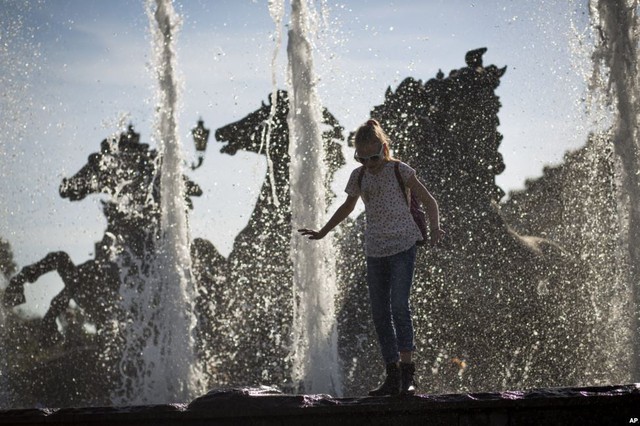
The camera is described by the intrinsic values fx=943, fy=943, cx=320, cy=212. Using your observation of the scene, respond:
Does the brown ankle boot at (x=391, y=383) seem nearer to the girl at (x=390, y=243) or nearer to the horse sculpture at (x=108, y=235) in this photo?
the girl at (x=390, y=243)

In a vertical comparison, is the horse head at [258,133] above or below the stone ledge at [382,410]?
above

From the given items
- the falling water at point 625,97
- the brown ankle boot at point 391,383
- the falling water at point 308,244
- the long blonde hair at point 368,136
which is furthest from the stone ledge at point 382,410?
the falling water at point 625,97

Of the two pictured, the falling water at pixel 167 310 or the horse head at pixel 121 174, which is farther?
the horse head at pixel 121 174

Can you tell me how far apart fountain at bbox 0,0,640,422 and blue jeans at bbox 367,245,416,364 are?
3.28 m

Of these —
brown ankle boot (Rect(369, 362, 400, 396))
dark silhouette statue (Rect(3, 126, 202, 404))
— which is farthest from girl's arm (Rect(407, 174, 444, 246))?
dark silhouette statue (Rect(3, 126, 202, 404))

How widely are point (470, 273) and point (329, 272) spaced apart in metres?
4.08

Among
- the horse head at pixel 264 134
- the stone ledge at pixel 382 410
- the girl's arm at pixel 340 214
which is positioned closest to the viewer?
the stone ledge at pixel 382 410

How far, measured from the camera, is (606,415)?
11.7 feet

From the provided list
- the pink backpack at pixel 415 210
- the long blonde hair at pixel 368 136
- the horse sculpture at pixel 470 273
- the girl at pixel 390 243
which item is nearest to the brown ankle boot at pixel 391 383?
the girl at pixel 390 243

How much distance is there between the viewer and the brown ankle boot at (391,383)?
4712 millimetres

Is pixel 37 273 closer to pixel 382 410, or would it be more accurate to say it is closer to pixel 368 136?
pixel 368 136

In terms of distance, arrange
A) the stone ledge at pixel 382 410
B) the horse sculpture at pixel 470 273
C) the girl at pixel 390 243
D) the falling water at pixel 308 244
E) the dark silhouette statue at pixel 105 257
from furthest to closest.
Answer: the dark silhouette statue at pixel 105 257 < the horse sculpture at pixel 470 273 < the falling water at pixel 308 244 < the girl at pixel 390 243 < the stone ledge at pixel 382 410

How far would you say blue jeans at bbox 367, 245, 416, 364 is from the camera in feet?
15.9

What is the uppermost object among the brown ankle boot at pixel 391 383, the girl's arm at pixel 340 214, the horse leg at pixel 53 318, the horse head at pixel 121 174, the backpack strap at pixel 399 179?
the horse head at pixel 121 174
